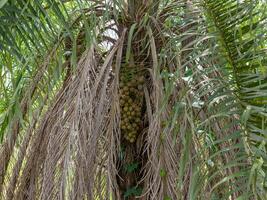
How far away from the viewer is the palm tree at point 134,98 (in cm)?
176

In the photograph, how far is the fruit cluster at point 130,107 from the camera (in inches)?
96.0

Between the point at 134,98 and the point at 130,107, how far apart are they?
0.20ft

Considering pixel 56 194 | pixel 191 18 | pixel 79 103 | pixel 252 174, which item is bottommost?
pixel 252 174

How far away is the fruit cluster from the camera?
2.44 metres

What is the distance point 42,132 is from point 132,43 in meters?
0.57

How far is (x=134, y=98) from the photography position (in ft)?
8.19

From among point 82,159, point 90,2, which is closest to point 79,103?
point 82,159

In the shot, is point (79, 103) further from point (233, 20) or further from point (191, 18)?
point (233, 20)

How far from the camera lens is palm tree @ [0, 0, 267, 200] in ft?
5.79

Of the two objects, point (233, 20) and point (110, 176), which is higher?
point (233, 20)

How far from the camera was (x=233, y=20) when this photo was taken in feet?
5.80

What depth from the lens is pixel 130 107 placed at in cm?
245

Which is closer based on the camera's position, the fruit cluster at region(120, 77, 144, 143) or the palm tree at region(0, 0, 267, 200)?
the palm tree at region(0, 0, 267, 200)

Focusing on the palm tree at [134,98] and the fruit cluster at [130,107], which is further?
the fruit cluster at [130,107]
